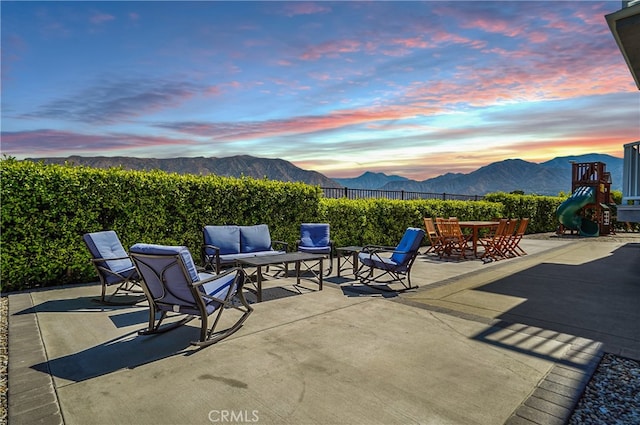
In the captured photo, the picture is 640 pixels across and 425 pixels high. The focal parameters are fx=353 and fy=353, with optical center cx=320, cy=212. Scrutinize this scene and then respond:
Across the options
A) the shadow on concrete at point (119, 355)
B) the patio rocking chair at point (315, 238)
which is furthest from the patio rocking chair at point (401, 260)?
the shadow on concrete at point (119, 355)

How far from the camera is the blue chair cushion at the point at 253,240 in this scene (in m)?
7.28

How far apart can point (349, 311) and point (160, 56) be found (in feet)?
27.4

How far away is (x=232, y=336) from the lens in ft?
12.5

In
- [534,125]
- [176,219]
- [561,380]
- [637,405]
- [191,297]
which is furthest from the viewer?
[534,125]

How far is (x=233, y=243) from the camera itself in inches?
281

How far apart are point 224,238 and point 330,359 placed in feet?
14.4

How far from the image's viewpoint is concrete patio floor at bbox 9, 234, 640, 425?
2432 mm

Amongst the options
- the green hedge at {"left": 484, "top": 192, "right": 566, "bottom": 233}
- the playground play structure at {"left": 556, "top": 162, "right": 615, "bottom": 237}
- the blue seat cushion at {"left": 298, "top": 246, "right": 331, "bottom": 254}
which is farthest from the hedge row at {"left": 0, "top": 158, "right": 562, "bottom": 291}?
the playground play structure at {"left": 556, "top": 162, "right": 615, "bottom": 237}

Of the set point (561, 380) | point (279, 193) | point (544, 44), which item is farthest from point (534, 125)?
point (561, 380)

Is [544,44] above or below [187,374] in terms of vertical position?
above

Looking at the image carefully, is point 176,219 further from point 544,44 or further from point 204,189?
point 544,44

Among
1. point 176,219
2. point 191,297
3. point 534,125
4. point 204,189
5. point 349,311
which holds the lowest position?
point 349,311

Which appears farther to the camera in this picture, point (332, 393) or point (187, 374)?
point (187, 374)

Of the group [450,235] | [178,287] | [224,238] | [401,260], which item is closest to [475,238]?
[450,235]
